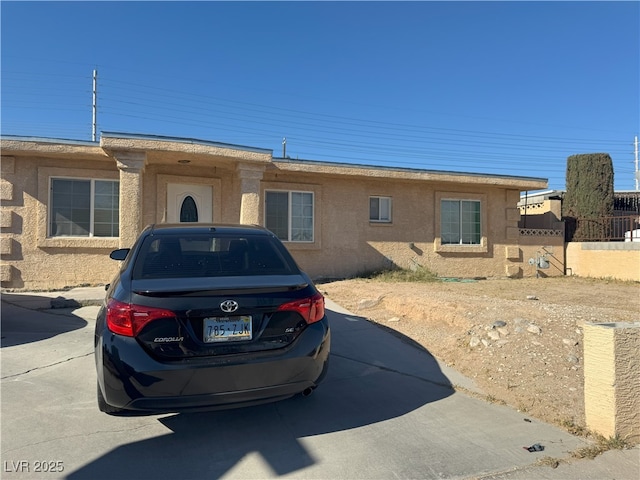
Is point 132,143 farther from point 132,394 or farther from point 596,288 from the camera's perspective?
point 596,288

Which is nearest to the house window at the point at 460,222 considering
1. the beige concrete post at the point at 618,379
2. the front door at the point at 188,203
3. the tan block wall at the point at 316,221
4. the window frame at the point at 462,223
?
the window frame at the point at 462,223

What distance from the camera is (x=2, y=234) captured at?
1000 centimetres

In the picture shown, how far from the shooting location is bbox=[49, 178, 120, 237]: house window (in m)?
10.4

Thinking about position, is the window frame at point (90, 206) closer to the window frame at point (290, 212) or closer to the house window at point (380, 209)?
the window frame at point (290, 212)

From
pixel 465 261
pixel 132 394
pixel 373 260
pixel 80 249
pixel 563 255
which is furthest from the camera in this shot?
pixel 563 255

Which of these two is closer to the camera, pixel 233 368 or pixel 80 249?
pixel 233 368

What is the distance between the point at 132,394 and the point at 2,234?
9.16 meters

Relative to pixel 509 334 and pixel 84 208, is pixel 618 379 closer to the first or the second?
pixel 509 334

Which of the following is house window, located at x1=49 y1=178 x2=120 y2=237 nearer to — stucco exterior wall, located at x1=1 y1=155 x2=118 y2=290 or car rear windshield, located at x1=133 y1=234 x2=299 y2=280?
stucco exterior wall, located at x1=1 y1=155 x2=118 y2=290

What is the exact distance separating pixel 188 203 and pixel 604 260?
1222 cm

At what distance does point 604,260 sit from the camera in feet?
44.8

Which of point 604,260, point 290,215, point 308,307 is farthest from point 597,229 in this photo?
point 308,307

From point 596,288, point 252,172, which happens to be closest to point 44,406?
point 252,172

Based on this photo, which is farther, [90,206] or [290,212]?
[290,212]
